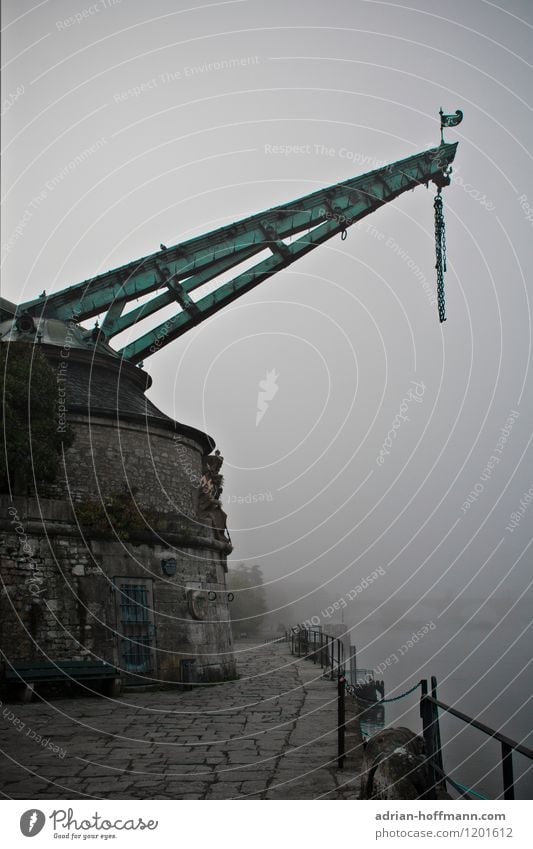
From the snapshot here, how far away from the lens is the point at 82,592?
12430 millimetres

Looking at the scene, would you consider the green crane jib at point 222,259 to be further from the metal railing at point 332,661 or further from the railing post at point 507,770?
the railing post at point 507,770

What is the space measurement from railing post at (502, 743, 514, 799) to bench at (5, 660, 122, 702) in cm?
824

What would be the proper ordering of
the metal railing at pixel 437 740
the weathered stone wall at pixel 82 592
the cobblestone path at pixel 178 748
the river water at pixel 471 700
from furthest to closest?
the river water at pixel 471 700 → the weathered stone wall at pixel 82 592 → the cobblestone path at pixel 178 748 → the metal railing at pixel 437 740

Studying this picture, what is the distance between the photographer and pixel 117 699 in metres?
11.4

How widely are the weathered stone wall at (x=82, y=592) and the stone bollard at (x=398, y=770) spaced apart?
7745 mm

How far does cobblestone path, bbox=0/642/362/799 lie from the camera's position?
5926 mm

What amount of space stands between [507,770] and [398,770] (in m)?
0.91

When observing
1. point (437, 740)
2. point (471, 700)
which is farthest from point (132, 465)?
point (471, 700)

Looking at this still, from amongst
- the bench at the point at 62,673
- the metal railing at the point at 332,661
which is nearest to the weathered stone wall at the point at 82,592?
the bench at the point at 62,673

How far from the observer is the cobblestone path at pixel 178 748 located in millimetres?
5926

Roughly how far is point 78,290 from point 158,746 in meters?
13.7

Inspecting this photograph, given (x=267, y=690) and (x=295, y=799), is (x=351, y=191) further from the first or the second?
(x=295, y=799)

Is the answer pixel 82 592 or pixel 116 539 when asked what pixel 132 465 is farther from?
pixel 82 592
